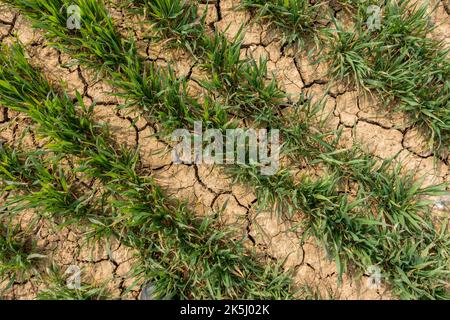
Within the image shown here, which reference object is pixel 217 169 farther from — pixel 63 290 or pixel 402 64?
pixel 402 64

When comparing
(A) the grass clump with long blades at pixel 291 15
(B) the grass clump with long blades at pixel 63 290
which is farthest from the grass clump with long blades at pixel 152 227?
(A) the grass clump with long blades at pixel 291 15

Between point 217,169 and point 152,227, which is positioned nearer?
point 152,227

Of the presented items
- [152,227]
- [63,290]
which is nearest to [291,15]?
[152,227]

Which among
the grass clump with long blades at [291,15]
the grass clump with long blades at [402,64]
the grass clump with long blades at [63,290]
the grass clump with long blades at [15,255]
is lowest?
the grass clump with long blades at [63,290]

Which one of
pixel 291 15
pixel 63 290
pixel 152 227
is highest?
pixel 291 15

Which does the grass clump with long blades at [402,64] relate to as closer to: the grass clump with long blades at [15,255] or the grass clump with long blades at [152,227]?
the grass clump with long blades at [152,227]

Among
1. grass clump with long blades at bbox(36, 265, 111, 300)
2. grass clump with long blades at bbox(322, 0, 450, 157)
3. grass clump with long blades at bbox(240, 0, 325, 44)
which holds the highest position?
grass clump with long blades at bbox(240, 0, 325, 44)

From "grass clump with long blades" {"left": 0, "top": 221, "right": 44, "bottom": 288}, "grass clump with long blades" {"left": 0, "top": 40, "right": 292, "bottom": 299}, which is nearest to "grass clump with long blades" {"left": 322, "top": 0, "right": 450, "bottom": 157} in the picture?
"grass clump with long blades" {"left": 0, "top": 40, "right": 292, "bottom": 299}

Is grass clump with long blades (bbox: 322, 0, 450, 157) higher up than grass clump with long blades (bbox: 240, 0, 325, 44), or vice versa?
grass clump with long blades (bbox: 240, 0, 325, 44)

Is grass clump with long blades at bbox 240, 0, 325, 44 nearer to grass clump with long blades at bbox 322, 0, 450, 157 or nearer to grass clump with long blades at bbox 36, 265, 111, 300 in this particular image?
grass clump with long blades at bbox 322, 0, 450, 157

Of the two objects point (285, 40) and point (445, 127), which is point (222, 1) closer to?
point (285, 40)

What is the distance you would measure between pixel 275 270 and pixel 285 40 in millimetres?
1370

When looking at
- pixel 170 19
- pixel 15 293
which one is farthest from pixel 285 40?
pixel 15 293

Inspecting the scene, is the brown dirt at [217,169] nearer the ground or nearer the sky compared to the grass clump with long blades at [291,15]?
nearer the ground
